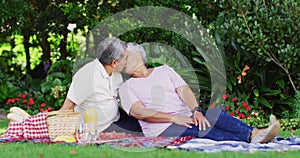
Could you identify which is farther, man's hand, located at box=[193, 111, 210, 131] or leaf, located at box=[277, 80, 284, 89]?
leaf, located at box=[277, 80, 284, 89]

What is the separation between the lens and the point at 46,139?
4.92 m

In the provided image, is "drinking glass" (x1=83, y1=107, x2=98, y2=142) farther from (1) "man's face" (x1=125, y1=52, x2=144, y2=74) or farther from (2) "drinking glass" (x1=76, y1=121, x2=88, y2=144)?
(1) "man's face" (x1=125, y1=52, x2=144, y2=74)

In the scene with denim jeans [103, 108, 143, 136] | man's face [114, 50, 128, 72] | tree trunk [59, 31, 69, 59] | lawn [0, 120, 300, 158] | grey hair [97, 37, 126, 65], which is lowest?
lawn [0, 120, 300, 158]

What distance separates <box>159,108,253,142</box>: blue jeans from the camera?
4.42m

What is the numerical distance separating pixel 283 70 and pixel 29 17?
457cm

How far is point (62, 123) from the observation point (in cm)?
491

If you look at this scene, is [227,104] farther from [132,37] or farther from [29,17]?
[29,17]

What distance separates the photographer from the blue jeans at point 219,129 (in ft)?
14.5

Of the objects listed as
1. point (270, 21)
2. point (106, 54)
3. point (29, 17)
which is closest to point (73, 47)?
point (29, 17)

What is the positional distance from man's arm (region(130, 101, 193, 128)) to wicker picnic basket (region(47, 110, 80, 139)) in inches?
20.9

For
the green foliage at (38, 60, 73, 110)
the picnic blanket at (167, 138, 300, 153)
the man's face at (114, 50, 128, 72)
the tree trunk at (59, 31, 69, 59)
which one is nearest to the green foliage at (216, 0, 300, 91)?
the man's face at (114, 50, 128, 72)

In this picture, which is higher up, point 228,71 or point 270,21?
point 270,21

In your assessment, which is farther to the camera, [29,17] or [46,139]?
[29,17]


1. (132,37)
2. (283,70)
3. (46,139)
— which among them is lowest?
(46,139)
